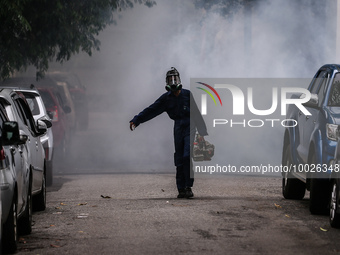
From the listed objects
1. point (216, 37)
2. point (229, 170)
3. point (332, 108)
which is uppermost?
point (216, 37)

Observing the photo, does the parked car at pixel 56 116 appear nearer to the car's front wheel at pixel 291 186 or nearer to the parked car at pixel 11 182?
the car's front wheel at pixel 291 186

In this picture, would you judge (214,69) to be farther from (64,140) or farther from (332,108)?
(332,108)

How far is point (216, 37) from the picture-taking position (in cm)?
3803

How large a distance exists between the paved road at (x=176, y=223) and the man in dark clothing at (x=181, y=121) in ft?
1.11

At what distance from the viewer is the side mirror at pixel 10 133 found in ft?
27.4

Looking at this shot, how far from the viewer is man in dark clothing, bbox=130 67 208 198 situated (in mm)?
13766

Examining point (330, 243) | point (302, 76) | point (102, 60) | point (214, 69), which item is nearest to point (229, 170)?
point (302, 76)

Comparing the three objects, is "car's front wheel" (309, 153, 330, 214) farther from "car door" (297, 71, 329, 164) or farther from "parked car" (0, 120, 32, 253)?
"parked car" (0, 120, 32, 253)

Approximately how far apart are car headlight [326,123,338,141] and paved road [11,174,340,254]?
92cm

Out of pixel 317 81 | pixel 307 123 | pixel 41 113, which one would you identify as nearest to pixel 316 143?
pixel 307 123

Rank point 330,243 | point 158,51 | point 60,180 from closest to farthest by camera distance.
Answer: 1. point 330,243
2. point 60,180
3. point 158,51

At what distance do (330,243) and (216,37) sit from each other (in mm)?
29155

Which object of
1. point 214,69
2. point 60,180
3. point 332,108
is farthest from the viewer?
point 214,69

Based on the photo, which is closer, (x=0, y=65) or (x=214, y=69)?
(x=0, y=65)
